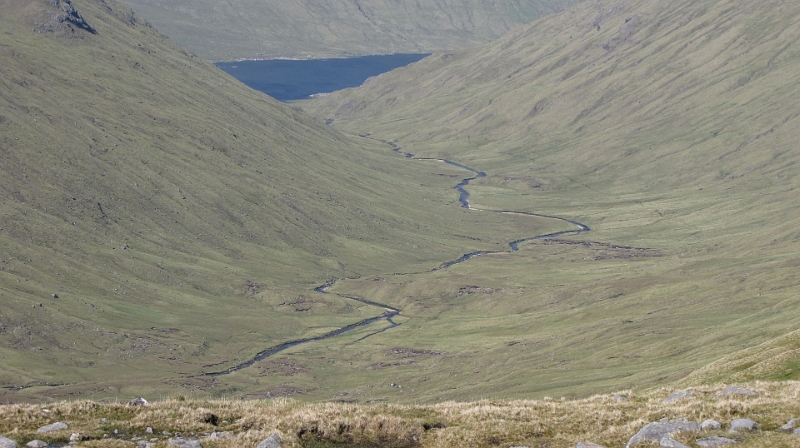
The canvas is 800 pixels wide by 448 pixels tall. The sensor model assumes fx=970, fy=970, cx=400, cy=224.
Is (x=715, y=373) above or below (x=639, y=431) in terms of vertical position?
above

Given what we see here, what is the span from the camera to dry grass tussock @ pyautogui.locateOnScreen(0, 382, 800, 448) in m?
38.7

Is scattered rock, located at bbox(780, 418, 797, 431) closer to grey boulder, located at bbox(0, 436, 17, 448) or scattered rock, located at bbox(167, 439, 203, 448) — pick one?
scattered rock, located at bbox(167, 439, 203, 448)

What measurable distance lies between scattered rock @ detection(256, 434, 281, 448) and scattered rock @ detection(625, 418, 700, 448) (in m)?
13.4

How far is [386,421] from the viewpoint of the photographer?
41.0 meters

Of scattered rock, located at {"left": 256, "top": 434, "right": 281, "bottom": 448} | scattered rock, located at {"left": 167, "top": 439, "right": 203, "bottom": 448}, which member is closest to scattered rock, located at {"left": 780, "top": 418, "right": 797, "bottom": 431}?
scattered rock, located at {"left": 256, "top": 434, "right": 281, "bottom": 448}

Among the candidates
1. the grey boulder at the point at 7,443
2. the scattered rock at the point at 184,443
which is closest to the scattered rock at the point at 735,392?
the scattered rock at the point at 184,443

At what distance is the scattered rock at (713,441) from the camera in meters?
35.9

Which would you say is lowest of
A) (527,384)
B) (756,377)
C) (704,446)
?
(704,446)

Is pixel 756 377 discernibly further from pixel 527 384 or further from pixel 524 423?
pixel 527 384

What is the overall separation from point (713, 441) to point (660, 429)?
2.17m

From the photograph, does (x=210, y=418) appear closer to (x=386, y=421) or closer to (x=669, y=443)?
(x=386, y=421)

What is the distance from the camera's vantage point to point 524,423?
4162 cm


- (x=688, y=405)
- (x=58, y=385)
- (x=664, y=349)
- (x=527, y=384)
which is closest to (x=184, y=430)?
(x=688, y=405)

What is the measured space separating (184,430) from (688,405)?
21.9 m
